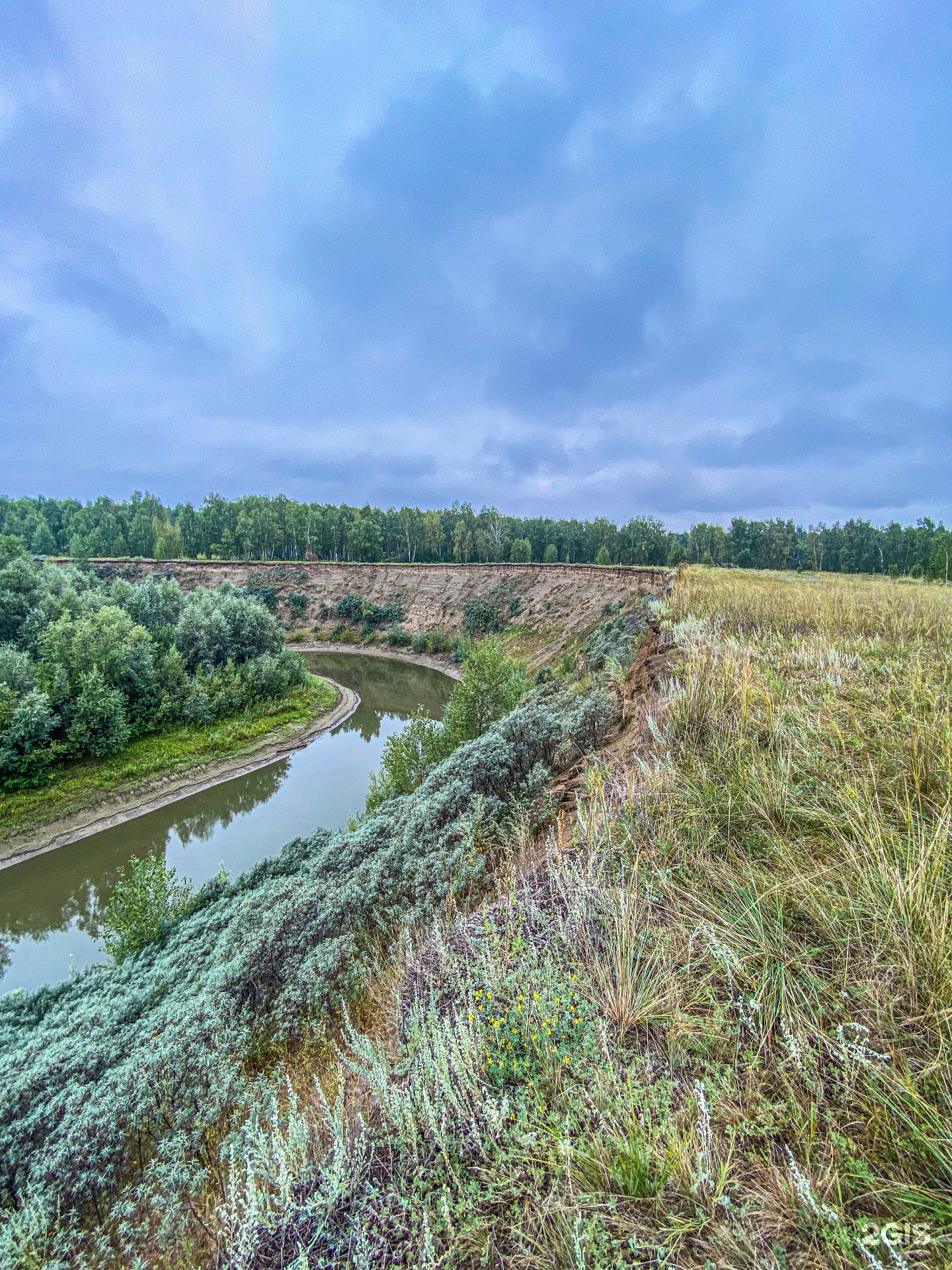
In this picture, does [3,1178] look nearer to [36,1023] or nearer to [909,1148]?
[36,1023]

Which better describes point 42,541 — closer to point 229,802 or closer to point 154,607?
point 154,607

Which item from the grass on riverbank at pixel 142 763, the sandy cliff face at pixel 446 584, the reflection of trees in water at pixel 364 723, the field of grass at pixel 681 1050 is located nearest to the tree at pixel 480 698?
the field of grass at pixel 681 1050

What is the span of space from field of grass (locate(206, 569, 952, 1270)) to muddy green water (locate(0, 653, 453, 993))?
994cm

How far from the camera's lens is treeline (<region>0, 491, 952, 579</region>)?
70438 mm

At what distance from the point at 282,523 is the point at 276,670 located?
52.5 metres

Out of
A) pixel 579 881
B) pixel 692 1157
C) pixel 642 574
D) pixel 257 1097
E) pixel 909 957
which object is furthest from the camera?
pixel 642 574

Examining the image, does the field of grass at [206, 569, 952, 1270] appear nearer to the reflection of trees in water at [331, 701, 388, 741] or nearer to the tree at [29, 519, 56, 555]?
the reflection of trees in water at [331, 701, 388, 741]

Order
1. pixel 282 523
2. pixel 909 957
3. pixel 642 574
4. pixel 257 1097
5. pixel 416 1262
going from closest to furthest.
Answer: pixel 416 1262 < pixel 909 957 < pixel 257 1097 < pixel 642 574 < pixel 282 523

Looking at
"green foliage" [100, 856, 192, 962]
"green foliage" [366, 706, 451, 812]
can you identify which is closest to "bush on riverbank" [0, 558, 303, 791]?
"green foliage" [100, 856, 192, 962]

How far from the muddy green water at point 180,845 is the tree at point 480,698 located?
593 cm

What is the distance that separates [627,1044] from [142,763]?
22967 mm

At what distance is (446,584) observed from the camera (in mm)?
49125

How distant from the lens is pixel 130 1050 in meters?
4.85

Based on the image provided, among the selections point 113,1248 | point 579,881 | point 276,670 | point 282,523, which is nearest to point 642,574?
point 276,670
